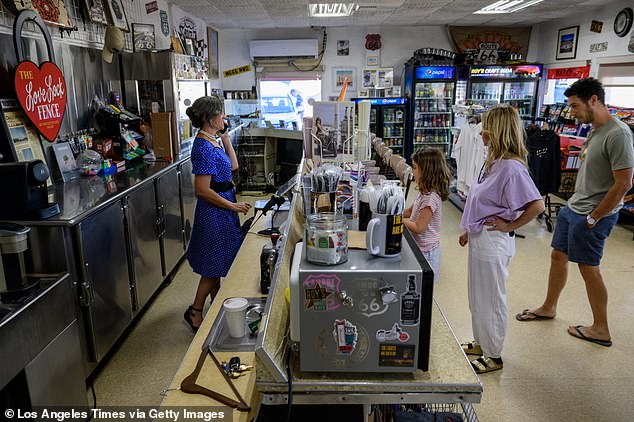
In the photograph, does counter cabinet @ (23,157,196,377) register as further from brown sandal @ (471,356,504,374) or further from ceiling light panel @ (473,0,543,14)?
ceiling light panel @ (473,0,543,14)

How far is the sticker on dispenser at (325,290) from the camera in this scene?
1184 mm

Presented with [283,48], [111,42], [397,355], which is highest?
[283,48]

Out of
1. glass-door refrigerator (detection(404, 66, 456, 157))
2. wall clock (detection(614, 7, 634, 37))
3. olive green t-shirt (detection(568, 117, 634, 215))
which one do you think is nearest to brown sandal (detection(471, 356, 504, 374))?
olive green t-shirt (detection(568, 117, 634, 215))

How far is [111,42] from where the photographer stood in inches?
163

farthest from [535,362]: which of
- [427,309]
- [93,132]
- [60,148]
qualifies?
[93,132]

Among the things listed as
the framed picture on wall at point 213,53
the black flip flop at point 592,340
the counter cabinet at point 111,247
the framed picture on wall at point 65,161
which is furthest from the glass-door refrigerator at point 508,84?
the framed picture on wall at point 65,161

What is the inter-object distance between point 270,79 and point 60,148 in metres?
6.40

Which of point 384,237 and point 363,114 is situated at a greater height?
point 363,114

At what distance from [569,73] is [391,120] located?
3.22 metres

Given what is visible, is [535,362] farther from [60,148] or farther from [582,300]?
[60,148]

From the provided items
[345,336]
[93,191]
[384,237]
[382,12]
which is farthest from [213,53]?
[345,336]

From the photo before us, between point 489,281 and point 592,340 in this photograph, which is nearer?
point 489,281

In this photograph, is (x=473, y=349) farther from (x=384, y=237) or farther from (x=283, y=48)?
(x=283, y=48)

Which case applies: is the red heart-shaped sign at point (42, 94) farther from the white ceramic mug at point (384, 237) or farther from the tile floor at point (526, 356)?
the white ceramic mug at point (384, 237)
